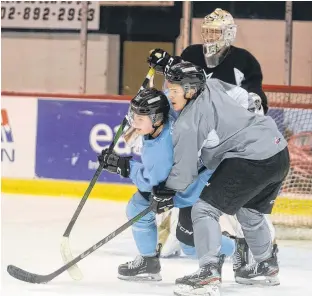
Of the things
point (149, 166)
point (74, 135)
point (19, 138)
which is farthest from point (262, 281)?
point (19, 138)

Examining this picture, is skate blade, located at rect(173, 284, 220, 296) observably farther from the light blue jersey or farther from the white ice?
the light blue jersey

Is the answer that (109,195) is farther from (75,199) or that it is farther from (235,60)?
(235,60)

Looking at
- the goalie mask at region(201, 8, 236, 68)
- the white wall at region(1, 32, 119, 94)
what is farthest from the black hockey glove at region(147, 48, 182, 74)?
the white wall at region(1, 32, 119, 94)

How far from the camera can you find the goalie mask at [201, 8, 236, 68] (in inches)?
128

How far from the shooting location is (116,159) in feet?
9.17

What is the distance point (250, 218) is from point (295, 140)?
5.56 feet

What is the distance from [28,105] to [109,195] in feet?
2.61

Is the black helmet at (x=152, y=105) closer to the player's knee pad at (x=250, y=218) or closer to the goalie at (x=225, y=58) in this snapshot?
the player's knee pad at (x=250, y=218)

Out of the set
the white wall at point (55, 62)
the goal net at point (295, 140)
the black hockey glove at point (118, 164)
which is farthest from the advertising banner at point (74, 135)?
the black hockey glove at point (118, 164)

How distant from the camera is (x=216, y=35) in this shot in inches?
128

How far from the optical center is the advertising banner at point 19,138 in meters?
5.54

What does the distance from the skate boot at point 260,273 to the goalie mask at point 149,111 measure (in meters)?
0.63

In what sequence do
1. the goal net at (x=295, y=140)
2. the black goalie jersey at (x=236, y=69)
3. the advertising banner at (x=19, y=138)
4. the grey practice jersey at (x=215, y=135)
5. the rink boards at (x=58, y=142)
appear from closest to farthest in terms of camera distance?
the grey practice jersey at (x=215, y=135) → the black goalie jersey at (x=236, y=69) → the goal net at (x=295, y=140) → the rink boards at (x=58, y=142) → the advertising banner at (x=19, y=138)

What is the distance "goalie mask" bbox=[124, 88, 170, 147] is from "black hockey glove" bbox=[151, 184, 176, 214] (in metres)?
0.17
